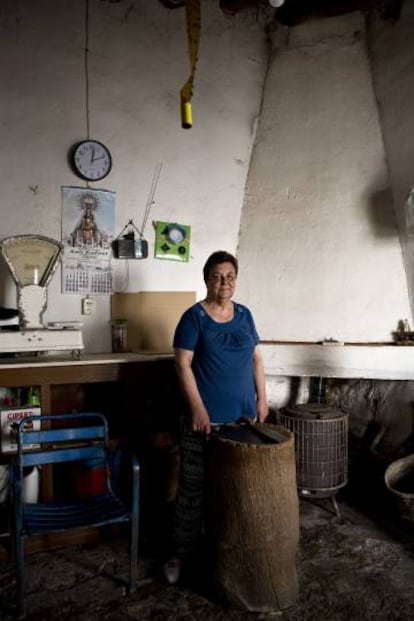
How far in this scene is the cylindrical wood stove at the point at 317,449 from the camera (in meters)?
2.77

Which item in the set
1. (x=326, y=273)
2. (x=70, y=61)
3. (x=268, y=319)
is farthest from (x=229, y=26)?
(x=268, y=319)

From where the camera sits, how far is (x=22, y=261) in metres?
2.50

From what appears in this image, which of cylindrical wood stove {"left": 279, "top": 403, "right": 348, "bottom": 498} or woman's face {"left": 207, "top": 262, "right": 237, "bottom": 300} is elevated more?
woman's face {"left": 207, "top": 262, "right": 237, "bottom": 300}

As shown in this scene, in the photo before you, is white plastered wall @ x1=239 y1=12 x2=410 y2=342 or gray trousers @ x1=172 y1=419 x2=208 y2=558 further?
white plastered wall @ x1=239 y1=12 x2=410 y2=342

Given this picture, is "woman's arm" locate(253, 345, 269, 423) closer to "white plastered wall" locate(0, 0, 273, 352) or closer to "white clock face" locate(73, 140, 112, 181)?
"white plastered wall" locate(0, 0, 273, 352)

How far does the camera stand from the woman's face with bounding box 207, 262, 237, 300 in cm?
229

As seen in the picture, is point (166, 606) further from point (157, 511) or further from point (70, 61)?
point (70, 61)

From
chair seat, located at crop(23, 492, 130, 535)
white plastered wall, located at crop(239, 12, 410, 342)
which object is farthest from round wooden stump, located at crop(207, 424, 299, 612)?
white plastered wall, located at crop(239, 12, 410, 342)

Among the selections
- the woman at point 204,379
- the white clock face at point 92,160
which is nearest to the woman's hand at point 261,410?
the woman at point 204,379

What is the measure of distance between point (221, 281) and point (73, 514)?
48.2 inches

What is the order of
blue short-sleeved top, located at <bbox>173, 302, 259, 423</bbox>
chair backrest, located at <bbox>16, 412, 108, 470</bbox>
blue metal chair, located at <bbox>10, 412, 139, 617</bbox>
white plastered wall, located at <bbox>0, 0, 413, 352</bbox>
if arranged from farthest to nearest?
white plastered wall, located at <bbox>0, 0, 413, 352</bbox>
blue short-sleeved top, located at <bbox>173, 302, 259, 423</bbox>
chair backrest, located at <bbox>16, 412, 108, 470</bbox>
blue metal chair, located at <bbox>10, 412, 139, 617</bbox>

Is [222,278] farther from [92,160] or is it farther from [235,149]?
[235,149]

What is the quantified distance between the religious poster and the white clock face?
103 millimetres

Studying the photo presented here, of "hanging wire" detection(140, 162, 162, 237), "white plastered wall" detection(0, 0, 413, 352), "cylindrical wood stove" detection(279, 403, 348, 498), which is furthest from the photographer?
"hanging wire" detection(140, 162, 162, 237)
